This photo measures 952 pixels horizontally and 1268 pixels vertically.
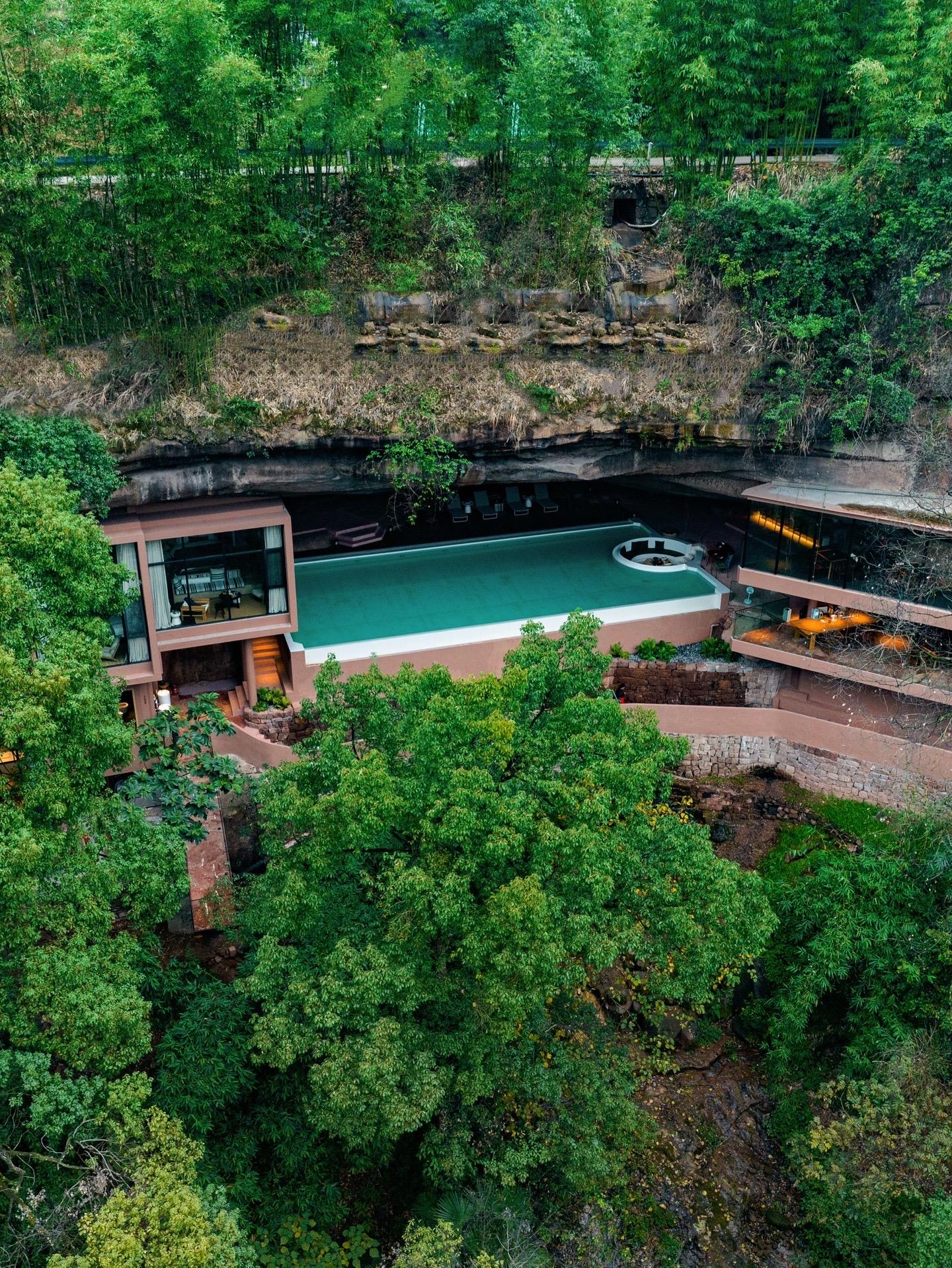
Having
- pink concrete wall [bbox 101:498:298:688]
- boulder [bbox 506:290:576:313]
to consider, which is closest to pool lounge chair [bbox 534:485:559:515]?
boulder [bbox 506:290:576:313]

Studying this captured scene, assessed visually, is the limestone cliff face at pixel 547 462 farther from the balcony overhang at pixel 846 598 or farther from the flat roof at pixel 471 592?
the flat roof at pixel 471 592

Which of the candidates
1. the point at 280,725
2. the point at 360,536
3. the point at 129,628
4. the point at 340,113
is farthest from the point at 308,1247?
the point at 340,113

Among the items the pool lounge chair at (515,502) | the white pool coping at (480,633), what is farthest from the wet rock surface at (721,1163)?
A: the pool lounge chair at (515,502)

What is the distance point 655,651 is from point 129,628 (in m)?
11.1

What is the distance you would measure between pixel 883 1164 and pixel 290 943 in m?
8.89

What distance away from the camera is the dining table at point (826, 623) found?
2205cm

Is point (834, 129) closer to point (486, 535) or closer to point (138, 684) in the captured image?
point (486, 535)

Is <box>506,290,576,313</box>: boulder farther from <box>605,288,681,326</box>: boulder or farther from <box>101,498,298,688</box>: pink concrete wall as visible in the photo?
<box>101,498,298,688</box>: pink concrete wall

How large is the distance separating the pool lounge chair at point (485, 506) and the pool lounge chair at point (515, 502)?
46cm

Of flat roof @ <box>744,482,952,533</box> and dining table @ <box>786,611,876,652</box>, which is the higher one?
flat roof @ <box>744,482,952,533</box>

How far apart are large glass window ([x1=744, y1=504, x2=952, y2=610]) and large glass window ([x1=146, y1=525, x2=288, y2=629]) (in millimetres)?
10191

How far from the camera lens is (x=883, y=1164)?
14.5 metres

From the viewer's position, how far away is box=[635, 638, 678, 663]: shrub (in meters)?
23.2

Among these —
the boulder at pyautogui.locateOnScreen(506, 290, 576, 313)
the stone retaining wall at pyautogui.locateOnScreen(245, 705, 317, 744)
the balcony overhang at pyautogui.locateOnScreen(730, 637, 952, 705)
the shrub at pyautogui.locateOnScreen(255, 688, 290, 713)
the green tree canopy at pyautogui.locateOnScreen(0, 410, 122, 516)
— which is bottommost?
the stone retaining wall at pyautogui.locateOnScreen(245, 705, 317, 744)
